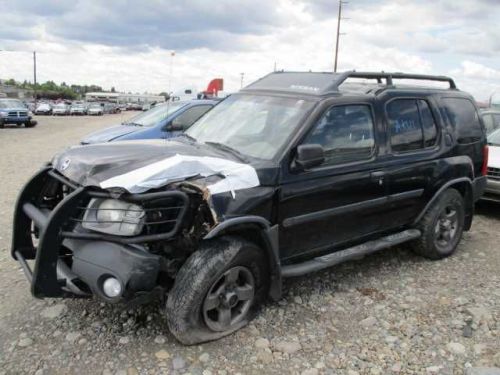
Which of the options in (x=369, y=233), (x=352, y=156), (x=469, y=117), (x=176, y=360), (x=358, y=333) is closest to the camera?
(x=176, y=360)

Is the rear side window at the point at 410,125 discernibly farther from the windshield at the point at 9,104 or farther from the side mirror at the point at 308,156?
the windshield at the point at 9,104

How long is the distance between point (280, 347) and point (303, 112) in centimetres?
189

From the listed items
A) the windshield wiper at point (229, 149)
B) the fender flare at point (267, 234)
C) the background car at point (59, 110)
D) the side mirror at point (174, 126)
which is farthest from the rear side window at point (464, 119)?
the background car at point (59, 110)

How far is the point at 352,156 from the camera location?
4.29 m

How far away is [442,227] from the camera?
17.8ft

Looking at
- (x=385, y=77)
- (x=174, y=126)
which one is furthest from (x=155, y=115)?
(x=385, y=77)

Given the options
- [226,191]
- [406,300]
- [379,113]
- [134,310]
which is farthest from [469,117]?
[134,310]

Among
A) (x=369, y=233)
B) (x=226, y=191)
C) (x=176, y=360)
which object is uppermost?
(x=226, y=191)

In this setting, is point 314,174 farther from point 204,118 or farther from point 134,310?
point 134,310

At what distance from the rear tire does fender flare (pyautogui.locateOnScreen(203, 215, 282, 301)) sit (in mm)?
2155

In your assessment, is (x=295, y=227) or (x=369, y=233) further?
(x=369, y=233)

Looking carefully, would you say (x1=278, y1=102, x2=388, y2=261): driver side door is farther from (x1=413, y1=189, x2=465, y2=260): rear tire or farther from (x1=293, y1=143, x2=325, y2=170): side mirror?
(x1=413, y1=189, x2=465, y2=260): rear tire

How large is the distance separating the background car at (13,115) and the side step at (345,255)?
2642 centimetres

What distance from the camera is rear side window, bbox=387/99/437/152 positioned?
4.69m
